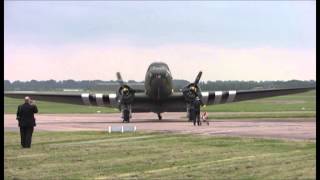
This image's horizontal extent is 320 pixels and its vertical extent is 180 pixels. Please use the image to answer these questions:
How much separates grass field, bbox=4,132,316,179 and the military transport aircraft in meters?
19.2

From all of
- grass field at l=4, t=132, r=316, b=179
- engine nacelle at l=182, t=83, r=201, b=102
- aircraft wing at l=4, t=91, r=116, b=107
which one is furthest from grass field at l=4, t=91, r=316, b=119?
grass field at l=4, t=132, r=316, b=179

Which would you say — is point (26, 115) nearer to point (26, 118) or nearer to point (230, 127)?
point (26, 118)

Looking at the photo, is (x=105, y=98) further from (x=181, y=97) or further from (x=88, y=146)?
(x=88, y=146)

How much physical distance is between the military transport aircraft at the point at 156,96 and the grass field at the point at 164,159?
62.8ft

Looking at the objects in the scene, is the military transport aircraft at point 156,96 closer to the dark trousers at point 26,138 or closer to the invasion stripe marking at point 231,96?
the invasion stripe marking at point 231,96

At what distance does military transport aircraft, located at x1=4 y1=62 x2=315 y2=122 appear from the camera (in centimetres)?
3797

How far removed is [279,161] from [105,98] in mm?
30492

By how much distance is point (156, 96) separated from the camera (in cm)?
3875

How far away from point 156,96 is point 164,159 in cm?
2537

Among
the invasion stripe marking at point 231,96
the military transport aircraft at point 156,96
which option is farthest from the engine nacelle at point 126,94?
the invasion stripe marking at point 231,96

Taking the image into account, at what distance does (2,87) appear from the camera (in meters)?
7.06

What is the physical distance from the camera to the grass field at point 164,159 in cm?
1112

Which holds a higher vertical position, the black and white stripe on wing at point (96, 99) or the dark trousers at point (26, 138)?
the black and white stripe on wing at point (96, 99)

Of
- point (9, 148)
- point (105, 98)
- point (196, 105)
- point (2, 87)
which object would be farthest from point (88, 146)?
point (105, 98)
